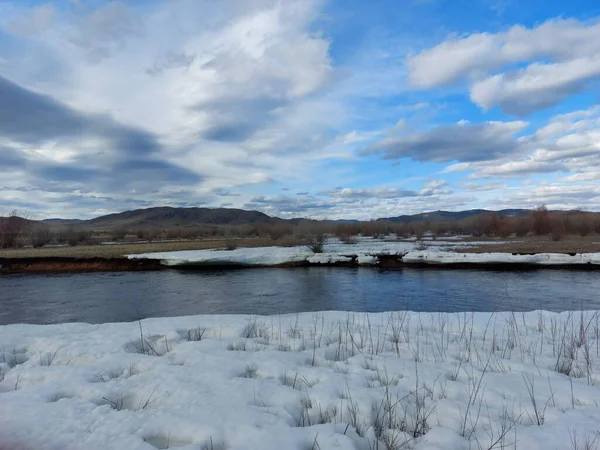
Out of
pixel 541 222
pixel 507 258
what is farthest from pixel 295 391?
pixel 541 222

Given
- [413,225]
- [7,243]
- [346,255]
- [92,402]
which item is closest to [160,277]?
[346,255]

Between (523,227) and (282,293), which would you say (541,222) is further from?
(282,293)

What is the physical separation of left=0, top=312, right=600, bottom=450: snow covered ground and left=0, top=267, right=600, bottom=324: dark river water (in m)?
8.02

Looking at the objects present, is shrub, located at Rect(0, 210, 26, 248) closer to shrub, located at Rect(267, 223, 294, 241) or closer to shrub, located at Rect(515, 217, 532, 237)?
shrub, located at Rect(267, 223, 294, 241)

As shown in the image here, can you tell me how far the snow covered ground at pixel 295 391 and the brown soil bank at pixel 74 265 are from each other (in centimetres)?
2671

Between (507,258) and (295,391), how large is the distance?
29923 millimetres

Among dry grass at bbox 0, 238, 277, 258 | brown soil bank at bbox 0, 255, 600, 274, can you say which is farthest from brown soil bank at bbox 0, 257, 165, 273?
dry grass at bbox 0, 238, 277, 258

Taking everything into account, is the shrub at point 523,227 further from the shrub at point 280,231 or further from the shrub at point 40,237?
the shrub at point 40,237

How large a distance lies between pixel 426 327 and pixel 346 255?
2536 centimetres

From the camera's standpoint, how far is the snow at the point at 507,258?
2772cm

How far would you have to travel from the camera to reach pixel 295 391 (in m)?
4.22

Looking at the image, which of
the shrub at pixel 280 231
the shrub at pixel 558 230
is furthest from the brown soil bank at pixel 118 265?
the shrub at pixel 280 231

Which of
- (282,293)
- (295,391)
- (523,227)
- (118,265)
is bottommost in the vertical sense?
(282,293)

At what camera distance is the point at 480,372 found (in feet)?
16.3
